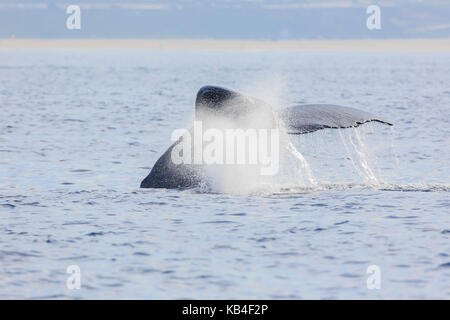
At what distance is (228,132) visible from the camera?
44.2ft

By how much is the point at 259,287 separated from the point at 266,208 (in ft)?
13.7

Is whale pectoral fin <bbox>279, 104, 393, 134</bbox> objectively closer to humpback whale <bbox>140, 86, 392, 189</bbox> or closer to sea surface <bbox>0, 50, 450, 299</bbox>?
humpback whale <bbox>140, 86, 392, 189</bbox>

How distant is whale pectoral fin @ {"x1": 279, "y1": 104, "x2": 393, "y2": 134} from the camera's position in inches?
472

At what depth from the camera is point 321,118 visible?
483 inches

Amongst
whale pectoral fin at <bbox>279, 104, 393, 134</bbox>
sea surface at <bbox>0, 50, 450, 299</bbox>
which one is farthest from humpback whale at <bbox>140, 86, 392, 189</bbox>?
sea surface at <bbox>0, 50, 450, 299</bbox>

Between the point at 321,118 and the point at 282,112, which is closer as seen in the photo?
the point at 321,118

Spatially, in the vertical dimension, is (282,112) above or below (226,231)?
above

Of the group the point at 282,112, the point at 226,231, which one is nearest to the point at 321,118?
the point at 282,112

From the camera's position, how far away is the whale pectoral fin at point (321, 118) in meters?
12.0

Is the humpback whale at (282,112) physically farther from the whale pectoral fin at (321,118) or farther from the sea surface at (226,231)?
the sea surface at (226,231)

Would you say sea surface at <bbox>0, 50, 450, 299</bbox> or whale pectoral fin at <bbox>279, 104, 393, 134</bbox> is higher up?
whale pectoral fin at <bbox>279, 104, 393, 134</bbox>

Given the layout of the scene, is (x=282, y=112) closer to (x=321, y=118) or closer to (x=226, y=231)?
(x=321, y=118)
